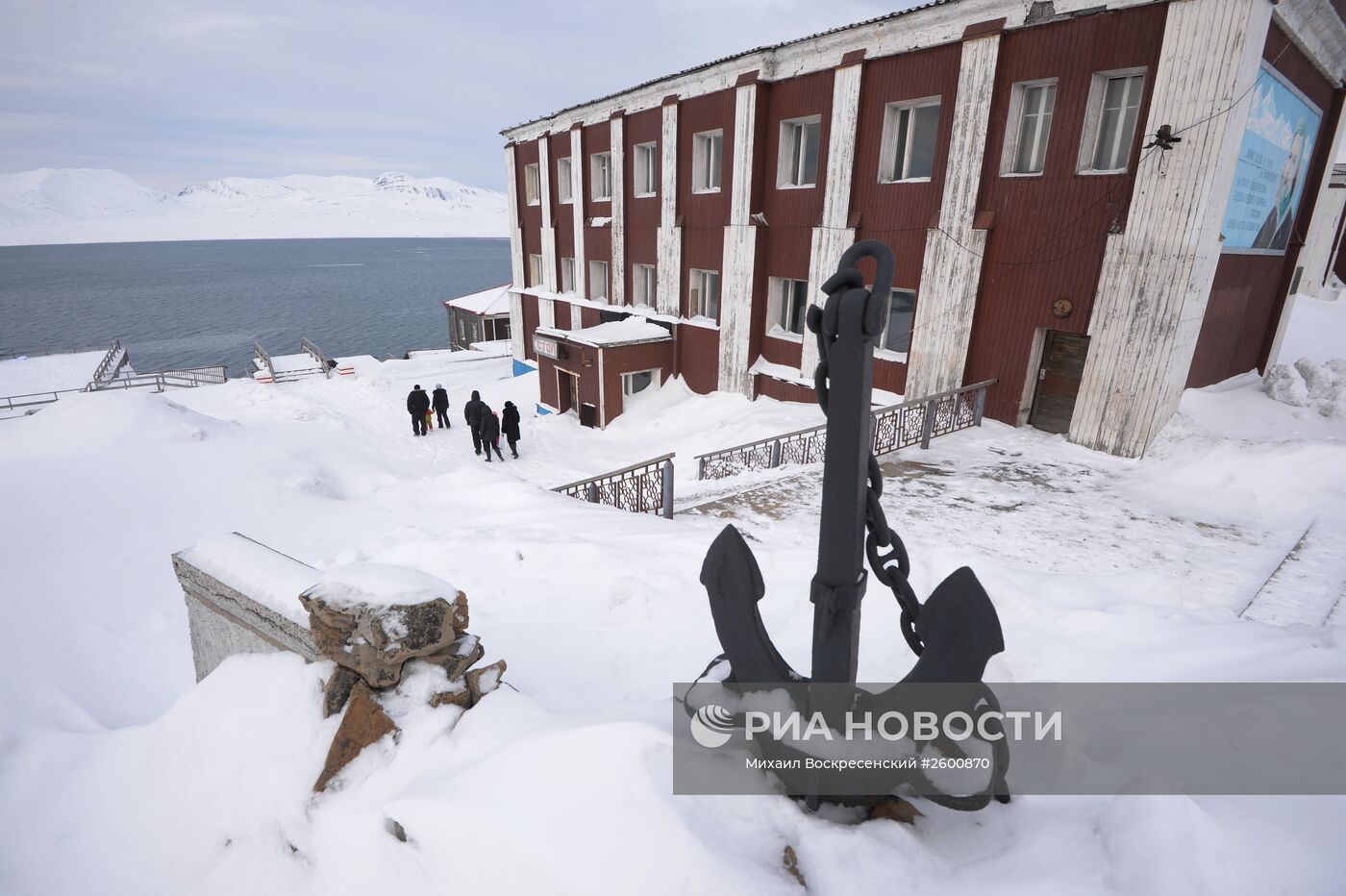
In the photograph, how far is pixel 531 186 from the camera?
2488 centimetres

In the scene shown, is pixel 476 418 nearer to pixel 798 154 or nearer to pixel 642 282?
pixel 642 282

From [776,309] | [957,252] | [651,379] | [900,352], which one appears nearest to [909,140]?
[957,252]

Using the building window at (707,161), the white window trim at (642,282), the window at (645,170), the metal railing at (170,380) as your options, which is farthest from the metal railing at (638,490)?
the metal railing at (170,380)

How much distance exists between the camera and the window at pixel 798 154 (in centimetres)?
1427

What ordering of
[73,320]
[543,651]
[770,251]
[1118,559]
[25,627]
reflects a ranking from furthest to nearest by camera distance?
[73,320] → [770,251] → [1118,559] → [25,627] → [543,651]

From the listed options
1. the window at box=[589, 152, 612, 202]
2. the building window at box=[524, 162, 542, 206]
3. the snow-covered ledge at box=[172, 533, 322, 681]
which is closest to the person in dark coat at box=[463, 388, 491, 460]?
the window at box=[589, 152, 612, 202]

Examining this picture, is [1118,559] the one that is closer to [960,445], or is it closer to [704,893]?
[960,445]

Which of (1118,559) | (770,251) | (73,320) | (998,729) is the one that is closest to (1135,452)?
(1118,559)

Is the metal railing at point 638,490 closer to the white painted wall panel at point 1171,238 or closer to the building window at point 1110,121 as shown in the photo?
the white painted wall panel at point 1171,238

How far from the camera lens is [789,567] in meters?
4.94

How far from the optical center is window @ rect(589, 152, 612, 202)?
20625mm

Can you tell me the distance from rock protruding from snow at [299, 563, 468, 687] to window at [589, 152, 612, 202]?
1983 cm

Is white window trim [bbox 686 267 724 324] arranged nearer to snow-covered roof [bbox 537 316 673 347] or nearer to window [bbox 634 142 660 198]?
snow-covered roof [bbox 537 316 673 347]

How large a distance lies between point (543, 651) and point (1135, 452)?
989cm
